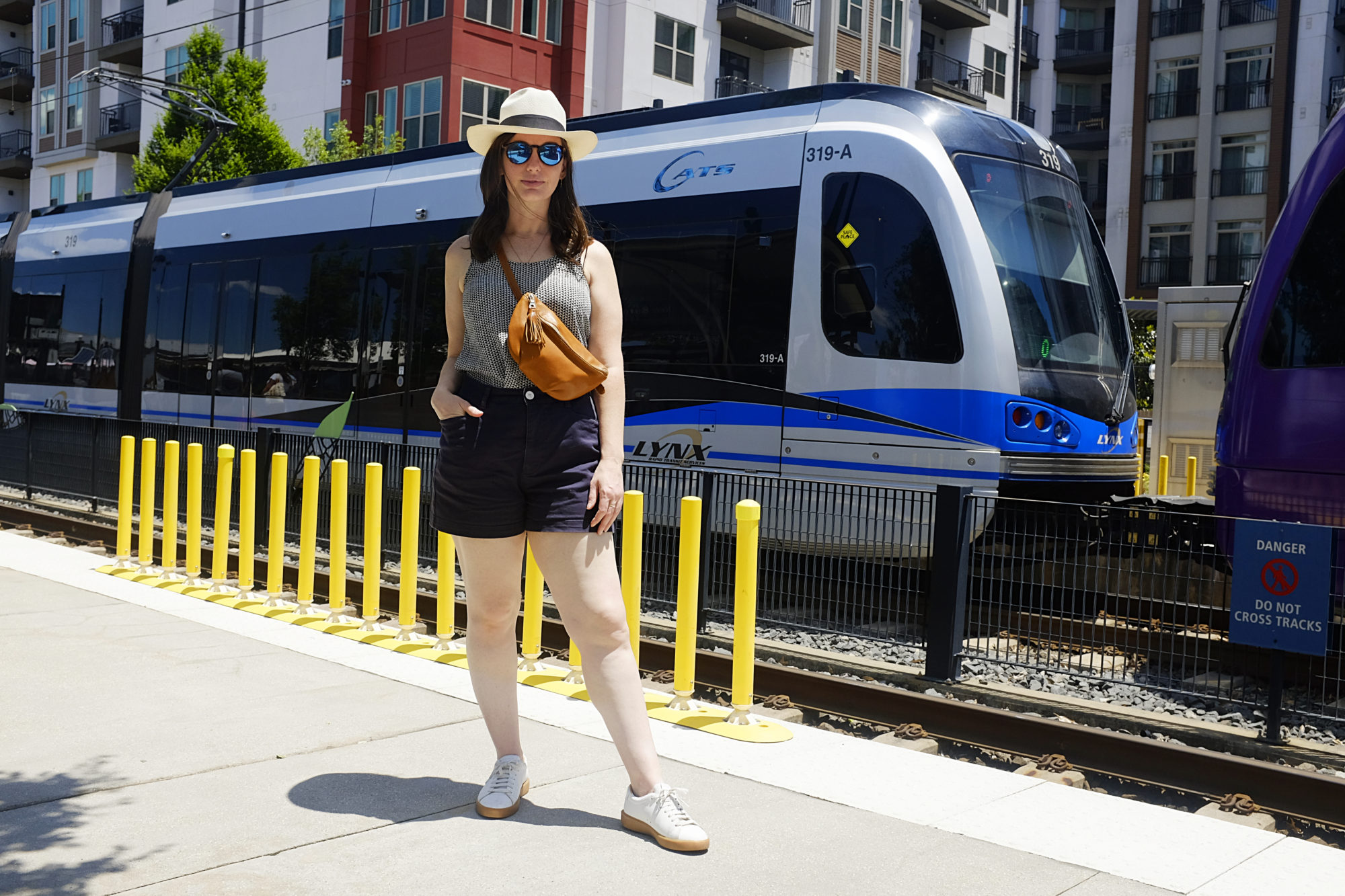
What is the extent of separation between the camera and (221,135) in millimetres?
28969

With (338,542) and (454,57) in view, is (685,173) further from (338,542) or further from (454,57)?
(454,57)

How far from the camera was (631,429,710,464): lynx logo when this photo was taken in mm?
9547

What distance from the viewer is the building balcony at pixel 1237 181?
39969mm

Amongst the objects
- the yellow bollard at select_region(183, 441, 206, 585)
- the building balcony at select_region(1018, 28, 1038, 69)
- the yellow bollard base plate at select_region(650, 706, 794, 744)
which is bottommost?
the yellow bollard base plate at select_region(650, 706, 794, 744)

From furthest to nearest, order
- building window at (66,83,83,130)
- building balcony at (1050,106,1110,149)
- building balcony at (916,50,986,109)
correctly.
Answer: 1. building balcony at (1050,106,1110,149)
2. building window at (66,83,83,130)
3. building balcony at (916,50,986,109)

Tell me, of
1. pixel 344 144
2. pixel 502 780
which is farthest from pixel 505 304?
pixel 344 144

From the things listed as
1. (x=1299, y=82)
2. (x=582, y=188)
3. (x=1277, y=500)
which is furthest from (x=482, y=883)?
(x=1299, y=82)

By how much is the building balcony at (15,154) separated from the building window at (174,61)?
1154cm

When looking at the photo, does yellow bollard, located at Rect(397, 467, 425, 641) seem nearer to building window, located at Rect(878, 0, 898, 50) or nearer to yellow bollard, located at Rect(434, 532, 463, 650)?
yellow bollard, located at Rect(434, 532, 463, 650)

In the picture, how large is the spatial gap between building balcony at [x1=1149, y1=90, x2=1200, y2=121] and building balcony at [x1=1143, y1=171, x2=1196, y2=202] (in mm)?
2001

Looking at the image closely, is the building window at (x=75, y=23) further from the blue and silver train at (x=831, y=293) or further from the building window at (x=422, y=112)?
the blue and silver train at (x=831, y=293)

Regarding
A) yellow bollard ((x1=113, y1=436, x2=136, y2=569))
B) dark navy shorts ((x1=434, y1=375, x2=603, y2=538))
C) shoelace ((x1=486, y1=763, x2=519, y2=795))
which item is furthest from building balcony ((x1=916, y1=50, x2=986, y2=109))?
shoelace ((x1=486, y1=763, x2=519, y2=795))

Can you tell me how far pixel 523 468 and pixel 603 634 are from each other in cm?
57

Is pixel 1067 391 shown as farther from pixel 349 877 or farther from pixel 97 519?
pixel 97 519
